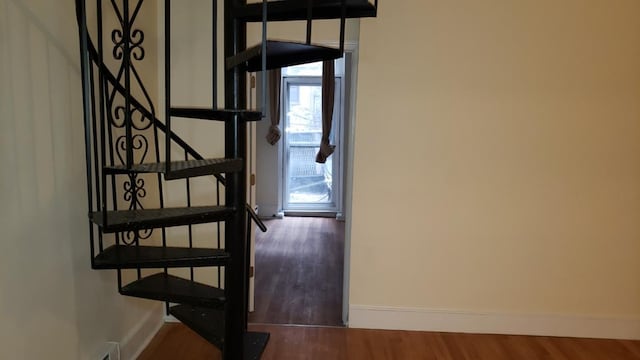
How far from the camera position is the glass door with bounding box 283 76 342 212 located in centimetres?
687

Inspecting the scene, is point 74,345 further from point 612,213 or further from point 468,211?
point 612,213

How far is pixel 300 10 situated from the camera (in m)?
1.78

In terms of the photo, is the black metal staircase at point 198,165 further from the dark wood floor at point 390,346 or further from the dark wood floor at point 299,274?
the dark wood floor at point 299,274

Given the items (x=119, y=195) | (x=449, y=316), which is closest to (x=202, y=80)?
(x=119, y=195)

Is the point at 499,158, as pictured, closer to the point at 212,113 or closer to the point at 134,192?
the point at 212,113

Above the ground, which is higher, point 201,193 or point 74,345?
point 201,193

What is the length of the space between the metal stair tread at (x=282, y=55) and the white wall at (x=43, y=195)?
0.79 metres

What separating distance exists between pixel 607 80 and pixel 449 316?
6.53ft

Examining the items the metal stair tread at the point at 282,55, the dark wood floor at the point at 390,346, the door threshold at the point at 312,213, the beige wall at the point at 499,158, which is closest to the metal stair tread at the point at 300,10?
the metal stair tread at the point at 282,55

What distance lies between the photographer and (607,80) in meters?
2.92

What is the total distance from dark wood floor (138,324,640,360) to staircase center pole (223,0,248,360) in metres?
0.76

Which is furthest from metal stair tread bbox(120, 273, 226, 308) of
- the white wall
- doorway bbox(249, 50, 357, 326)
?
doorway bbox(249, 50, 357, 326)

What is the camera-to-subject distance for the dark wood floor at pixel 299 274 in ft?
11.1

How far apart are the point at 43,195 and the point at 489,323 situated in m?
2.93
